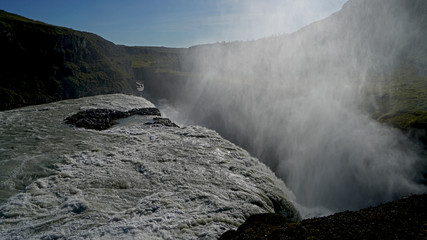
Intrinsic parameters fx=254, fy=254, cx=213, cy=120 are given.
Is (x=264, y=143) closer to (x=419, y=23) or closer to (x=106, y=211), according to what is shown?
(x=106, y=211)

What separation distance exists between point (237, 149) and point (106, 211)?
14.7 m

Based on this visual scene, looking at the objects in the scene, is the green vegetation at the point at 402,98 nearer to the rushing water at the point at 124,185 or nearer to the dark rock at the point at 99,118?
the rushing water at the point at 124,185

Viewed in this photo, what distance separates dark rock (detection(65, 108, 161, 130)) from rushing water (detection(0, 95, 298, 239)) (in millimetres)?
1790

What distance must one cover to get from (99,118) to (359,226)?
30352mm

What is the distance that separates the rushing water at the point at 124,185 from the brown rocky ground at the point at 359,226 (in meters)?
2.38

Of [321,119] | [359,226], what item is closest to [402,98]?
[321,119]

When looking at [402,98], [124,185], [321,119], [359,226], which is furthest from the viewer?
[402,98]

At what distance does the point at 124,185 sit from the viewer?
1684 cm

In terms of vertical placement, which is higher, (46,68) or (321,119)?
(46,68)

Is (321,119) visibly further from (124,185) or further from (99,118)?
(99,118)

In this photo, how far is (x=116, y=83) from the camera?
230 ft

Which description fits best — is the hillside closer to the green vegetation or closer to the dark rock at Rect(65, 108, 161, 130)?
the dark rock at Rect(65, 108, 161, 130)

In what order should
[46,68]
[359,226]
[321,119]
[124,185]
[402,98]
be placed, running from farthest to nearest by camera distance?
[46,68]
[402,98]
[321,119]
[124,185]
[359,226]

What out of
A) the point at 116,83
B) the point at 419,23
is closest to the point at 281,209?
the point at 116,83
